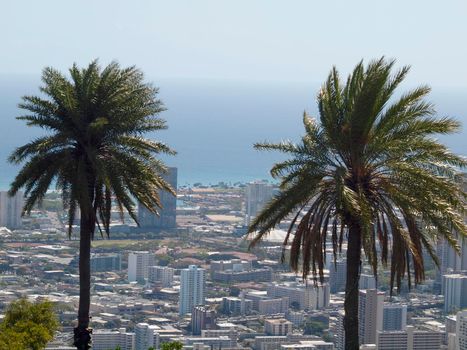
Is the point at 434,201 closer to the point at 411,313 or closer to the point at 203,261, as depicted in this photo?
the point at 411,313

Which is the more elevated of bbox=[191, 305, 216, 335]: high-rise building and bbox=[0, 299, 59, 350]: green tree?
bbox=[0, 299, 59, 350]: green tree

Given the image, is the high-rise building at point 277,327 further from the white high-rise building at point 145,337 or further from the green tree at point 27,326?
the green tree at point 27,326

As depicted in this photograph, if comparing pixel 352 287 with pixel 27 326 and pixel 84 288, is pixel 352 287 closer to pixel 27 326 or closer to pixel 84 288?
pixel 84 288

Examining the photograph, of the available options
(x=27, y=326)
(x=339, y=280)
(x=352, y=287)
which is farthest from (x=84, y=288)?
(x=339, y=280)

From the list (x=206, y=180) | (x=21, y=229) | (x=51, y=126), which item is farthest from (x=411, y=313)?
(x=206, y=180)

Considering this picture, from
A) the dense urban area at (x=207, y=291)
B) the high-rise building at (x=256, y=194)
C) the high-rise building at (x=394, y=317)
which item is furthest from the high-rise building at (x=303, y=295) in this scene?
the high-rise building at (x=256, y=194)

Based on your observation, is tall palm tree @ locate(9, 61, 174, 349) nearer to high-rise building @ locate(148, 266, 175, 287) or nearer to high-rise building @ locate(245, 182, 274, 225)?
high-rise building @ locate(148, 266, 175, 287)

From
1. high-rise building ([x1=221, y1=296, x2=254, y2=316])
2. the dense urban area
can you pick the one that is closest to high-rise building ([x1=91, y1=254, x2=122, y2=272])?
the dense urban area
